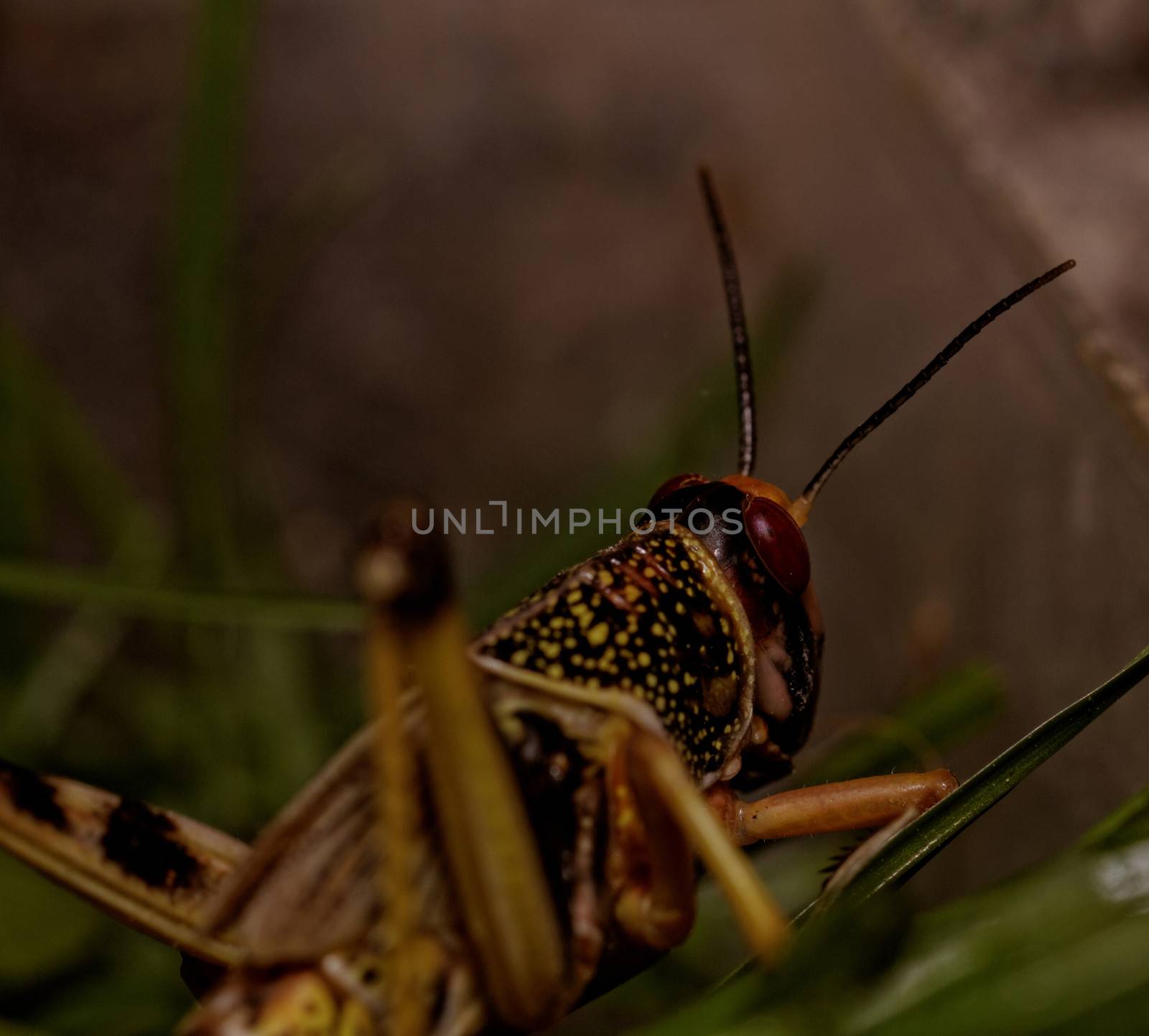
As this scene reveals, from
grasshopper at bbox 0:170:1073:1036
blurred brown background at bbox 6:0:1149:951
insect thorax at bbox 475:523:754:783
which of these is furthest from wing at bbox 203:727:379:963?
blurred brown background at bbox 6:0:1149:951

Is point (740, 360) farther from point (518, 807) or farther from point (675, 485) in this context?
point (518, 807)

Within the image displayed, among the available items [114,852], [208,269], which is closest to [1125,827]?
[114,852]

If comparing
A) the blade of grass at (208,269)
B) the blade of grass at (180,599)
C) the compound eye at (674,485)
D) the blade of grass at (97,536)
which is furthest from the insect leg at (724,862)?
the blade of grass at (97,536)

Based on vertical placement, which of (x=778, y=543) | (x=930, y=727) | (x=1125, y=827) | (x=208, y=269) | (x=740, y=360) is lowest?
(x=930, y=727)

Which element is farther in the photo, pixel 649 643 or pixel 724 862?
pixel 649 643

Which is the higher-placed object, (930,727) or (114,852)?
(114,852)

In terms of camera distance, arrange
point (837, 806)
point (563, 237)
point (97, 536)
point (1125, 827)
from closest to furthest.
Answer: point (1125, 827)
point (837, 806)
point (97, 536)
point (563, 237)

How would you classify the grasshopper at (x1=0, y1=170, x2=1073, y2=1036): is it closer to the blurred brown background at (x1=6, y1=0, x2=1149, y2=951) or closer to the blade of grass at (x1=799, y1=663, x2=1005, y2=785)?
the blade of grass at (x1=799, y1=663, x2=1005, y2=785)

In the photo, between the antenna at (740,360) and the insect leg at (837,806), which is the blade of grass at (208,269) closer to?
the antenna at (740,360)
